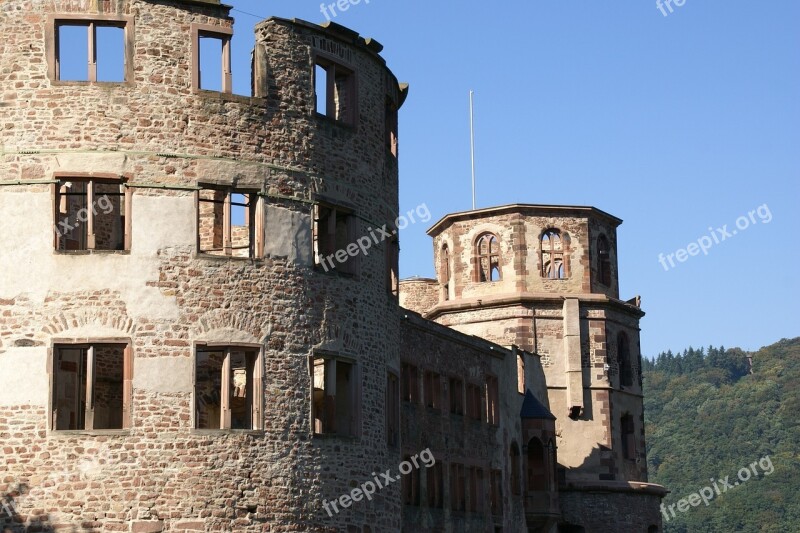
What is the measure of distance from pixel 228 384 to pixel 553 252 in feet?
101

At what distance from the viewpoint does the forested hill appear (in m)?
141

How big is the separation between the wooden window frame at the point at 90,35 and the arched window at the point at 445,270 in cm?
3148

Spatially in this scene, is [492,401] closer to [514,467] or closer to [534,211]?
[514,467]

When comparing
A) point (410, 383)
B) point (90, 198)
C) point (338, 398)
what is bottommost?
point (338, 398)

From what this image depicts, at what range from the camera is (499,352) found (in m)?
51.4

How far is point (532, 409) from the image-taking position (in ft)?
177

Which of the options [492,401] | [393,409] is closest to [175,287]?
[393,409]

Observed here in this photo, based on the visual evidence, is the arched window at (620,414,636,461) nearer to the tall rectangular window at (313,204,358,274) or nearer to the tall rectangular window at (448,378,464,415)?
the tall rectangular window at (448,378,464,415)

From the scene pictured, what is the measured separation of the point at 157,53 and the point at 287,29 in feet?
10.2

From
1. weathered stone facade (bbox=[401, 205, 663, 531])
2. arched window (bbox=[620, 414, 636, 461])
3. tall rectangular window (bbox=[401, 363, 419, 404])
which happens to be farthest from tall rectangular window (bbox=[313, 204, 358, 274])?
arched window (bbox=[620, 414, 636, 461])

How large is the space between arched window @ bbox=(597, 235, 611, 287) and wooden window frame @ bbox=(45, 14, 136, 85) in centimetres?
3303

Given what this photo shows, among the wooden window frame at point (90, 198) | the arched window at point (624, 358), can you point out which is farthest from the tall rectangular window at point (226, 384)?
the arched window at point (624, 358)

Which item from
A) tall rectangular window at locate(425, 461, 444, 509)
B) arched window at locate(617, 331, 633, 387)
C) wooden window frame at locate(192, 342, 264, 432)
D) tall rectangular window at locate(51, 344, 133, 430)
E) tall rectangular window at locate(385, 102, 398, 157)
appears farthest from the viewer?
arched window at locate(617, 331, 633, 387)

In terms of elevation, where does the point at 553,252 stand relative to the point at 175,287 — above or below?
above
